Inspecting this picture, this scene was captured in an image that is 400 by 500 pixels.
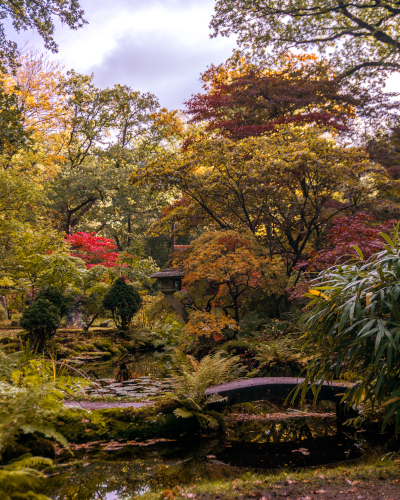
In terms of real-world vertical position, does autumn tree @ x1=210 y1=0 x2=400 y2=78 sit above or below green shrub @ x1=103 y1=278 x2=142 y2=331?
above

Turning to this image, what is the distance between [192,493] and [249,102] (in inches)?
388

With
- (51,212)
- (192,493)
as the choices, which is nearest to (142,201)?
(51,212)

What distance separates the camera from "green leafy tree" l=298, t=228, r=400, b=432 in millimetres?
2668

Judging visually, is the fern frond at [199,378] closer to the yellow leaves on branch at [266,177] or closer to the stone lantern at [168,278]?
the stone lantern at [168,278]

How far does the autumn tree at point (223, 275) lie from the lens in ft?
23.3

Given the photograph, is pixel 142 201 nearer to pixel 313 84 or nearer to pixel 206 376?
pixel 313 84

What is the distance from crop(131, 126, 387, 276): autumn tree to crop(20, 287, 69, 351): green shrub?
3.50 meters

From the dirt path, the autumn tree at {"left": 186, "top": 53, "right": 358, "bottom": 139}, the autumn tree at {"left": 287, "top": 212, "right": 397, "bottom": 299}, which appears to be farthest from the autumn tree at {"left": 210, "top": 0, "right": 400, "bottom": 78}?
the dirt path

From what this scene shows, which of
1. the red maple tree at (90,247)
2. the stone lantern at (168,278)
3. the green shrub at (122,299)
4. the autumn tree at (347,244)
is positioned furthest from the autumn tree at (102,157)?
the autumn tree at (347,244)

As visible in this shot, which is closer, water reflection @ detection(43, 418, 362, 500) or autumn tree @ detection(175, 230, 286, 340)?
water reflection @ detection(43, 418, 362, 500)

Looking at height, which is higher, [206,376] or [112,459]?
[206,376]

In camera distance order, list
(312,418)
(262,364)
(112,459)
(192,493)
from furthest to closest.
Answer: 1. (262,364)
2. (312,418)
3. (112,459)
4. (192,493)

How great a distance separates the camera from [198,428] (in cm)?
429

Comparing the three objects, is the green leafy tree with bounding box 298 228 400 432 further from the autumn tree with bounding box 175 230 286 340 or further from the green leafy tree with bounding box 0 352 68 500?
the autumn tree with bounding box 175 230 286 340
